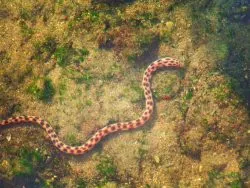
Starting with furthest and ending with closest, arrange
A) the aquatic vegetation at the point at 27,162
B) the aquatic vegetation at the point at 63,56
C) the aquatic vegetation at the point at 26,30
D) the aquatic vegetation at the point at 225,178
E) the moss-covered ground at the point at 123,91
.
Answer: the aquatic vegetation at the point at 26,30, the aquatic vegetation at the point at 63,56, the aquatic vegetation at the point at 27,162, the moss-covered ground at the point at 123,91, the aquatic vegetation at the point at 225,178

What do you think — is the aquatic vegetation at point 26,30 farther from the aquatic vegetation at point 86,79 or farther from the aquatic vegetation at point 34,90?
the aquatic vegetation at point 86,79

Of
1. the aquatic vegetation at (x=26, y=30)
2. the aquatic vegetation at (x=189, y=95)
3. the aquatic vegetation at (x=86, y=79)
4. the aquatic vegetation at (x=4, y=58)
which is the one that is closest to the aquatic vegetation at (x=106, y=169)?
the aquatic vegetation at (x=86, y=79)

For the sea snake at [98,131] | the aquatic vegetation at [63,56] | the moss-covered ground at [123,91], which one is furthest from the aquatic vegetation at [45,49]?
the sea snake at [98,131]

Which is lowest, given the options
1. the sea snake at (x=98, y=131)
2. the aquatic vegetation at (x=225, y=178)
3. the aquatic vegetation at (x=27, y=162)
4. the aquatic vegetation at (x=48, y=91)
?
the aquatic vegetation at (x=225, y=178)

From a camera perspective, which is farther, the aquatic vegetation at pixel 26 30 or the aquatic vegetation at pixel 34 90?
the aquatic vegetation at pixel 26 30

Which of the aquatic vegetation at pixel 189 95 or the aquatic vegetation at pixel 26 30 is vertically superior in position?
the aquatic vegetation at pixel 26 30

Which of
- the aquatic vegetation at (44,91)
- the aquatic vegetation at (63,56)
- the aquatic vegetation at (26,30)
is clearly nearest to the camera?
the aquatic vegetation at (44,91)

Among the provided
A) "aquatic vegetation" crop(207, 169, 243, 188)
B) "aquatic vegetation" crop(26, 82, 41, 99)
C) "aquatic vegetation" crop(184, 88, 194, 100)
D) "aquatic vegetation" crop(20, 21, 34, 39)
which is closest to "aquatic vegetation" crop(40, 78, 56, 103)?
"aquatic vegetation" crop(26, 82, 41, 99)

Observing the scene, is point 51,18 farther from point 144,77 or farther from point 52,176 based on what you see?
point 52,176

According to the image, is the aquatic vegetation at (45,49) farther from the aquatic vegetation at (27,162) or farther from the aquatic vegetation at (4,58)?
the aquatic vegetation at (27,162)

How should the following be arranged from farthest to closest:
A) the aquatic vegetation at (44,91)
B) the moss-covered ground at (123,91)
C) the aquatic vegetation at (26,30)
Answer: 1. the aquatic vegetation at (26,30)
2. the aquatic vegetation at (44,91)
3. the moss-covered ground at (123,91)

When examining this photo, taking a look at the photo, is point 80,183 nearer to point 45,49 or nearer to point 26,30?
point 45,49
